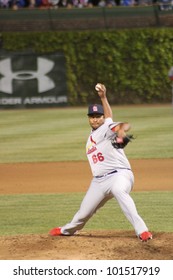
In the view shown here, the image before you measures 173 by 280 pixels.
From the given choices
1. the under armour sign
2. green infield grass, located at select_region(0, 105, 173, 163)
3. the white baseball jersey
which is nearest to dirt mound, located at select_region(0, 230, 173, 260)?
the white baseball jersey

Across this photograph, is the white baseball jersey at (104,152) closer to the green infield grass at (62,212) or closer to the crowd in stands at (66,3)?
the green infield grass at (62,212)

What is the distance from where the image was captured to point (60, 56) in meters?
34.5

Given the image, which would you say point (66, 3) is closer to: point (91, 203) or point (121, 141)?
point (91, 203)

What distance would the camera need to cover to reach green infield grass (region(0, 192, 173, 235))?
12.0 metres

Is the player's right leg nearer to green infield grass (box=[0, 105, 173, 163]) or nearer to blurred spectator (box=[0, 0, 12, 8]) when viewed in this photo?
green infield grass (box=[0, 105, 173, 163])

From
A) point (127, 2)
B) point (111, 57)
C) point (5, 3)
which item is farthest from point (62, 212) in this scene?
point (127, 2)

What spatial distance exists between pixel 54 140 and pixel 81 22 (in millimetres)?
13122

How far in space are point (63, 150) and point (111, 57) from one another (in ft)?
45.9

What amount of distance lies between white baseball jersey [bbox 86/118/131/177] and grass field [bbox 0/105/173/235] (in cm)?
192

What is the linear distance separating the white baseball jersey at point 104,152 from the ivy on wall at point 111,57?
24.2 meters

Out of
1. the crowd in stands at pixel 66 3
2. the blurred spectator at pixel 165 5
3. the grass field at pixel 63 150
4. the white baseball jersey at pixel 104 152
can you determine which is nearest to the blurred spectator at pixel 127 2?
the crowd in stands at pixel 66 3

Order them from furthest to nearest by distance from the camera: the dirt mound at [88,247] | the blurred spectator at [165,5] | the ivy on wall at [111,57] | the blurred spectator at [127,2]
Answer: the blurred spectator at [127,2] < the blurred spectator at [165,5] < the ivy on wall at [111,57] < the dirt mound at [88,247]

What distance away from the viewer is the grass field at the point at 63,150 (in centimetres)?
1255
